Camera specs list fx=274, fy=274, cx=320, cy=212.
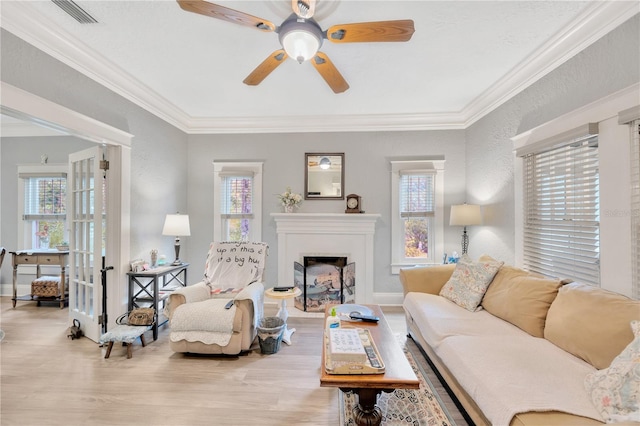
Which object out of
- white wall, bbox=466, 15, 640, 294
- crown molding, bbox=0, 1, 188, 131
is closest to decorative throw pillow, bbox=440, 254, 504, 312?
white wall, bbox=466, 15, 640, 294

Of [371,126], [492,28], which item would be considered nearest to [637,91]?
[492,28]

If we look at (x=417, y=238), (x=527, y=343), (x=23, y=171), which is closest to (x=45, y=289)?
(x=23, y=171)

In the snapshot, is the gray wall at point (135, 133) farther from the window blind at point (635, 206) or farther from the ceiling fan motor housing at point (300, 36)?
the window blind at point (635, 206)

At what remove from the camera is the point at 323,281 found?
403 centimetres

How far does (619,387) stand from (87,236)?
14.0 ft

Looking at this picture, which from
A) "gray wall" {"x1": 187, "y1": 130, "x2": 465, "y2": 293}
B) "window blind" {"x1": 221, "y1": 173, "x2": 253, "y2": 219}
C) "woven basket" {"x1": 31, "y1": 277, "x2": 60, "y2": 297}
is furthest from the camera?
"window blind" {"x1": 221, "y1": 173, "x2": 253, "y2": 219}

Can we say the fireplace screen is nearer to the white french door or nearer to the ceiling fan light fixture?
the white french door

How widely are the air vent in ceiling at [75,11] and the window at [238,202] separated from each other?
2287 millimetres

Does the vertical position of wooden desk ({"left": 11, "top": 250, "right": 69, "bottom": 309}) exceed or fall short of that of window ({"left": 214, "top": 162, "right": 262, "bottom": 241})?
it falls short

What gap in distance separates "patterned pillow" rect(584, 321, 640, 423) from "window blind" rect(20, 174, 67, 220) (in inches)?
253

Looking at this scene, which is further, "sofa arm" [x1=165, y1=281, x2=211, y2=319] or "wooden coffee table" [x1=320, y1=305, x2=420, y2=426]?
"sofa arm" [x1=165, y1=281, x2=211, y2=319]

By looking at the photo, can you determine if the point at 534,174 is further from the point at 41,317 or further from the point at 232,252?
the point at 41,317

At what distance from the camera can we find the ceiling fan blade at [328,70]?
2.00 meters

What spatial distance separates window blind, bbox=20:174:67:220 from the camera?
4.48 meters
